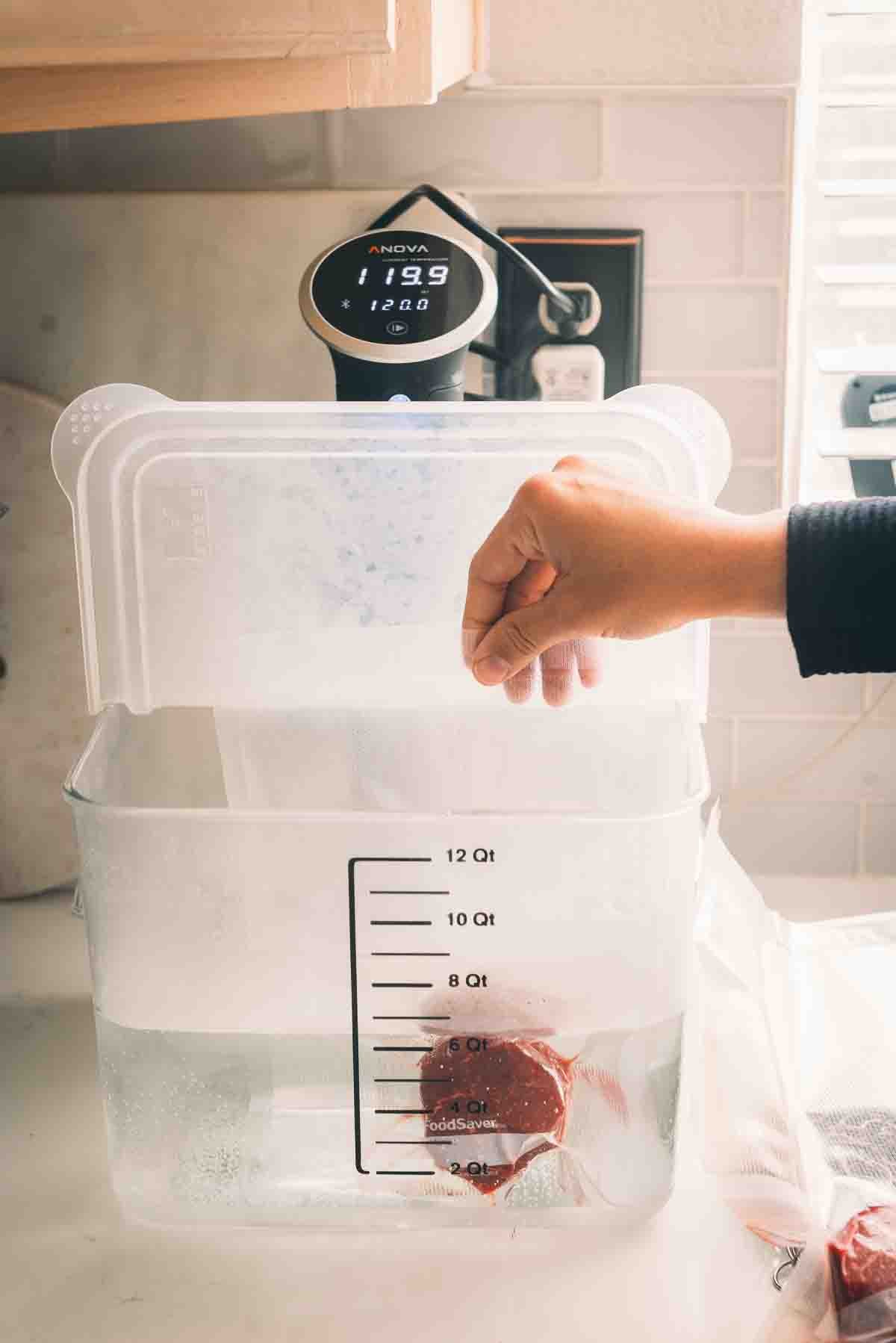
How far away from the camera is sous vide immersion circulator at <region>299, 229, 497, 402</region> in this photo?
A: 0.82 metres

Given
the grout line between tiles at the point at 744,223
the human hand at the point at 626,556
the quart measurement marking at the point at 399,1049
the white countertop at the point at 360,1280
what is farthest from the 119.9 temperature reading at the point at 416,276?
the white countertop at the point at 360,1280

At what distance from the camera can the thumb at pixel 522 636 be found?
677mm

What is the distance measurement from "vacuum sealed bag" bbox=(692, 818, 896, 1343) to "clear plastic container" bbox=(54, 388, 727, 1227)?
5 centimetres

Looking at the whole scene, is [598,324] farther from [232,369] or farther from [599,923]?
[599,923]

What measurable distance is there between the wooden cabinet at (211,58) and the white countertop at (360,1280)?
2.00ft

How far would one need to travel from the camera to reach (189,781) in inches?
34.1

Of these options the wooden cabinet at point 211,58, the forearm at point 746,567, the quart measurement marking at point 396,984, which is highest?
the wooden cabinet at point 211,58

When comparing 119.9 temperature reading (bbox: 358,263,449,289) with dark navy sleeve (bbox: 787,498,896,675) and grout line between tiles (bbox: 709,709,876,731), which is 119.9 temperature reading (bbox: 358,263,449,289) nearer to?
dark navy sleeve (bbox: 787,498,896,675)

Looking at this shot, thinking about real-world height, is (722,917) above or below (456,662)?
below

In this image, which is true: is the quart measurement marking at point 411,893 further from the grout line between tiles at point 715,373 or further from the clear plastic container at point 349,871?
the grout line between tiles at point 715,373

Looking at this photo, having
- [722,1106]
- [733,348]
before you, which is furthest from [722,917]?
[733,348]

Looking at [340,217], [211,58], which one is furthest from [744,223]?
[211,58]

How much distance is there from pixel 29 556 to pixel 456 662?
17.8 inches

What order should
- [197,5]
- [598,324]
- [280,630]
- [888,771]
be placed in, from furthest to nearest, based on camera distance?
[888,771] → [598,324] → [280,630] → [197,5]
